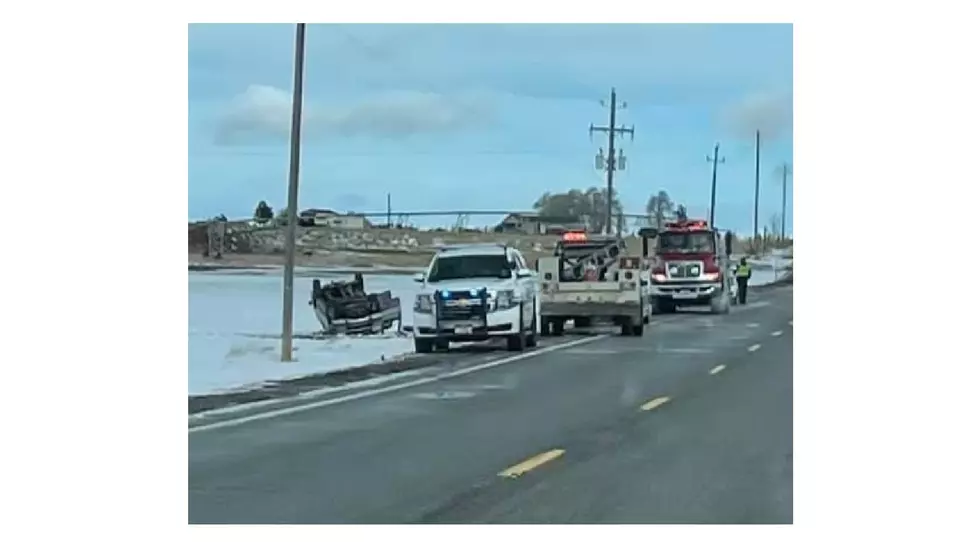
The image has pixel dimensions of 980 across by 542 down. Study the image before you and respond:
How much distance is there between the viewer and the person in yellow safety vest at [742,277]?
54.6 feet

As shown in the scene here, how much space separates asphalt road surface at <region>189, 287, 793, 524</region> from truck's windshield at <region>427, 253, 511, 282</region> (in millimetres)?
1065

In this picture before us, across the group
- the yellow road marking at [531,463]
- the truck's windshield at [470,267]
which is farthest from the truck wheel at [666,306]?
the yellow road marking at [531,463]

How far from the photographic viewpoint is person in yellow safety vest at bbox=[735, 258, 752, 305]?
1665 centimetres

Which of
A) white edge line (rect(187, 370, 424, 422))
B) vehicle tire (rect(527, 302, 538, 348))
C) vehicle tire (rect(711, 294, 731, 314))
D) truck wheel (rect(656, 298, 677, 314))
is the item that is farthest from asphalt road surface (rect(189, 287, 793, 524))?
truck wheel (rect(656, 298, 677, 314))

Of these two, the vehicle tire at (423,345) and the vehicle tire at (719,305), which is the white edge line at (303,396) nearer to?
the vehicle tire at (423,345)

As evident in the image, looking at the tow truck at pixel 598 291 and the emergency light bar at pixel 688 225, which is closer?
the emergency light bar at pixel 688 225

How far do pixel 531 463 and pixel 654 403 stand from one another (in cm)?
303

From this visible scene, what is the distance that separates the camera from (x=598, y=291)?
74.4ft

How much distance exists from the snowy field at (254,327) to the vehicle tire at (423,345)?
432mm

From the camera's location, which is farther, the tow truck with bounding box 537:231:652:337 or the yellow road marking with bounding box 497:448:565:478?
the tow truck with bounding box 537:231:652:337

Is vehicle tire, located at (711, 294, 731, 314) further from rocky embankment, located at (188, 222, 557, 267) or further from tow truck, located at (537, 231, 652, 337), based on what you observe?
rocky embankment, located at (188, 222, 557, 267)

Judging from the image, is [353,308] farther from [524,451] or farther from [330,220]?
[524,451]

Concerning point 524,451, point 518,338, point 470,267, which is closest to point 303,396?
point 470,267
